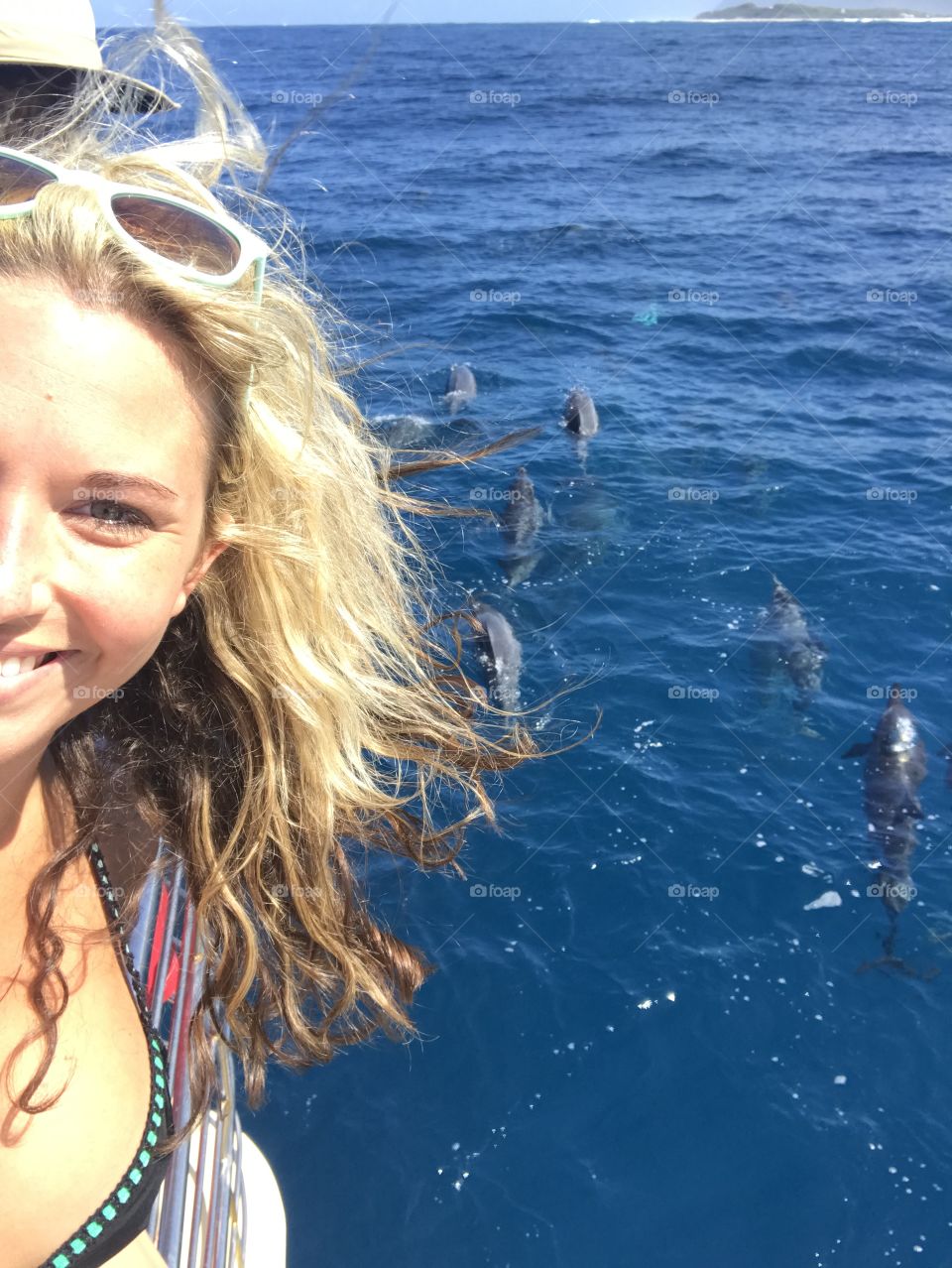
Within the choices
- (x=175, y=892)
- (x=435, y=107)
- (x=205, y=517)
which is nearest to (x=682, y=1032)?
(x=175, y=892)

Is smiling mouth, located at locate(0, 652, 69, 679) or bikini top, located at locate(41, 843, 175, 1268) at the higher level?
smiling mouth, located at locate(0, 652, 69, 679)

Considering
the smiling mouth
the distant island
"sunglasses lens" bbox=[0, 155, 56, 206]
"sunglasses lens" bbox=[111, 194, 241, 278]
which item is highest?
"sunglasses lens" bbox=[0, 155, 56, 206]

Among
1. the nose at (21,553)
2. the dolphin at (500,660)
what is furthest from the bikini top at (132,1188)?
the dolphin at (500,660)

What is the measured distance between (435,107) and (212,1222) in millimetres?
33629

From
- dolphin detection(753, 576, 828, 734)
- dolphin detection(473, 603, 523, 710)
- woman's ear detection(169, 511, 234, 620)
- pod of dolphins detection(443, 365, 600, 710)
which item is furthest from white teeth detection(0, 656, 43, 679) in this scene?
dolphin detection(753, 576, 828, 734)

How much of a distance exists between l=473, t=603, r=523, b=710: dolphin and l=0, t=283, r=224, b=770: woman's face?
511 centimetres

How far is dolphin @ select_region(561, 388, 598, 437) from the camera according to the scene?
1019 centimetres

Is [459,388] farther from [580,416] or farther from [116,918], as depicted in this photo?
[116,918]

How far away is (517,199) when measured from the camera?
20.0m

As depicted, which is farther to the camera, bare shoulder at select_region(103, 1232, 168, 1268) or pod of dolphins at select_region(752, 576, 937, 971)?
→ pod of dolphins at select_region(752, 576, 937, 971)

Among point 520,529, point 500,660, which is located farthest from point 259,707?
point 520,529

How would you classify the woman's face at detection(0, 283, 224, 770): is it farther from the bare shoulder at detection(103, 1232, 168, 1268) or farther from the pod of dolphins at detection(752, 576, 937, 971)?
the pod of dolphins at detection(752, 576, 937, 971)

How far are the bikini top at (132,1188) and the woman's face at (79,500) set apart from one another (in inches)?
18.6

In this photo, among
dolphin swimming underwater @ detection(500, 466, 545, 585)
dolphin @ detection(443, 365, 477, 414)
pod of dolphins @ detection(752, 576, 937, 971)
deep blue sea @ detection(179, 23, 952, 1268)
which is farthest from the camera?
dolphin @ detection(443, 365, 477, 414)
